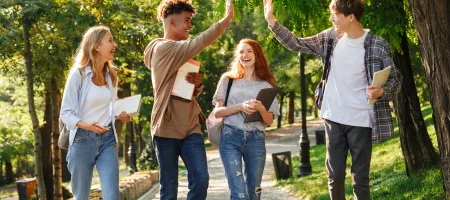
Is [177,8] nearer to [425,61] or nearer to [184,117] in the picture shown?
[184,117]

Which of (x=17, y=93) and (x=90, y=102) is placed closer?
(x=90, y=102)

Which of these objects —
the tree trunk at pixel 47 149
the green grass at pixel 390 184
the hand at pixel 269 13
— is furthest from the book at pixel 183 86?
the tree trunk at pixel 47 149

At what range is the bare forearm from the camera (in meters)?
5.76

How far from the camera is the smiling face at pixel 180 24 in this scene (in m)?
5.41

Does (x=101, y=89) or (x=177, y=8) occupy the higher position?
(x=177, y=8)

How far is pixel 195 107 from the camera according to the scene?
5531mm

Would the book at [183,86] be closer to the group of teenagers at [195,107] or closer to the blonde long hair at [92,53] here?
the group of teenagers at [195,107]

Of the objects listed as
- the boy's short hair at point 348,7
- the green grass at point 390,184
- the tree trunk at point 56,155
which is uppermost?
the boy's short hair at point 348,7

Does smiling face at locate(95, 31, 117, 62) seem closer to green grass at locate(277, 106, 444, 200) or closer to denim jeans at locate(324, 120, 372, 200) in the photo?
denim jeans at locate(324, 120, 372, 200)

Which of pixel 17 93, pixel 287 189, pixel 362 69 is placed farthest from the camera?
pixel 17 93

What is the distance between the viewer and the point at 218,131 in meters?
5.90

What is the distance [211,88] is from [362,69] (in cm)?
3240

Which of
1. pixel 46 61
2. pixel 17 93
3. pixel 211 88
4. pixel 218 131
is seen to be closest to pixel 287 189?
pixel 46 61

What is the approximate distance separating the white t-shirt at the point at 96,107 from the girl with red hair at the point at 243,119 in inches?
37.2
